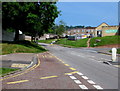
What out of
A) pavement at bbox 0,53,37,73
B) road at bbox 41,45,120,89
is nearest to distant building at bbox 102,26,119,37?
road at bbox 41,45,120,89

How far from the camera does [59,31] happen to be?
372ft

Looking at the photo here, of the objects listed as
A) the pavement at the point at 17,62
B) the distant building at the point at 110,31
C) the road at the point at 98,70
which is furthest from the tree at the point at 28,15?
the distant building at the point at 110,31

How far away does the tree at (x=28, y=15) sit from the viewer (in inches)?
1163

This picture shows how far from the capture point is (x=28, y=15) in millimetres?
29266

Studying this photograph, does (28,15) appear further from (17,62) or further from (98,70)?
(98,70)

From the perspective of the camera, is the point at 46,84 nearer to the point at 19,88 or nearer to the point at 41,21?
the point at 19,88

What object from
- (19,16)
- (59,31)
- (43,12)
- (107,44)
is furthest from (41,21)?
(59,31)

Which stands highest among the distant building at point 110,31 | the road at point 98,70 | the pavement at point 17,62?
the distant building at point 110,31

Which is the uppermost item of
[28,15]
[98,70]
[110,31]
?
[28,15]

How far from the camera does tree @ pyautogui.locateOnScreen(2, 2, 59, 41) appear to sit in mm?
29531

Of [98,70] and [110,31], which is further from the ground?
[110,31]

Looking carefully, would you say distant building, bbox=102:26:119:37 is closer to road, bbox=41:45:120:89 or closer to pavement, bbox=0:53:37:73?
road, bbox=41:45:120:89

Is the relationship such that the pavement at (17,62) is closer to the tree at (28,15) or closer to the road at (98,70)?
the road at (98,70)

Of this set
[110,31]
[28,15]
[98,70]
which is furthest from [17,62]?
[110,31]
